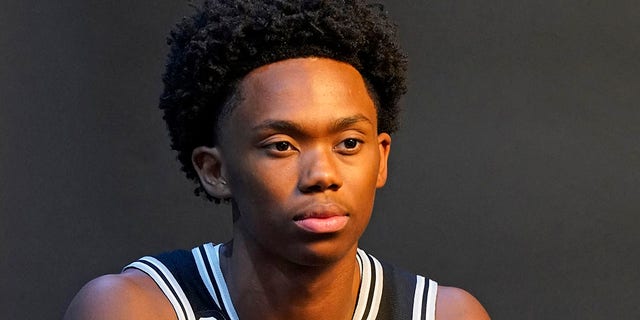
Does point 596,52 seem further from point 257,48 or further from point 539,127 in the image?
point 257,48

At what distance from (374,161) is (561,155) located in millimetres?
669

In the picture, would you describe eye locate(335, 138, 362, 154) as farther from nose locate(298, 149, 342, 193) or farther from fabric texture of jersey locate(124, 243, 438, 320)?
fabric texture of jersey locate(124, 243, 438, 320)

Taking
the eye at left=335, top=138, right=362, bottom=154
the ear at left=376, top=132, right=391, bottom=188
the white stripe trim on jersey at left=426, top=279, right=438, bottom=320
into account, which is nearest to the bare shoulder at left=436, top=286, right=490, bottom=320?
the white stripe trim on jersey at left=426, top=279, right=438, bottom=320

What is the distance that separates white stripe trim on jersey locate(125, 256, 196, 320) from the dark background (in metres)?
0.51

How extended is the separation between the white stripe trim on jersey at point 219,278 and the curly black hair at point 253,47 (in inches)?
6.3

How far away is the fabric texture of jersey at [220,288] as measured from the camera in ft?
6.26

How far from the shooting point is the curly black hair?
1.82 m

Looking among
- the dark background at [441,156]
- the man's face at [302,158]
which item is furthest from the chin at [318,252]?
the dark background at [441,156]

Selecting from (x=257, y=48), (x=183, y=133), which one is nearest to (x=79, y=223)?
(x=183, y=133)

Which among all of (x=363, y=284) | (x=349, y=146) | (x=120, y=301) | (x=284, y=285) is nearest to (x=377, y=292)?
(x=363, y=284)

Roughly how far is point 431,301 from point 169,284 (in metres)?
0.39

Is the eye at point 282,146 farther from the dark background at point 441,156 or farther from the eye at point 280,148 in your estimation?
the dark background at point 441,156

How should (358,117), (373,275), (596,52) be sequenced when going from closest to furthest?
(358,117) < (373,275) < (596,52)

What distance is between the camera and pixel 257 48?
5.98 feet
